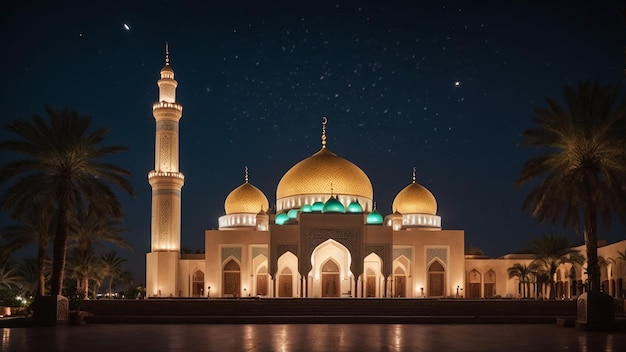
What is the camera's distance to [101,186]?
20.0 metres

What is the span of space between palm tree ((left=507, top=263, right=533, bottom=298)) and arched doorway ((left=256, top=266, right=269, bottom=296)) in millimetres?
11936

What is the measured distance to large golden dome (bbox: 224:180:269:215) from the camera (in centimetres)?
3884

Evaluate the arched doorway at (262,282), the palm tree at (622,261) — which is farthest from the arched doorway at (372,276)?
the palm tree at (622,261)

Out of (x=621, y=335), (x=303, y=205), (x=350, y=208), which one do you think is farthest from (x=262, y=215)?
(x=621, y=335)

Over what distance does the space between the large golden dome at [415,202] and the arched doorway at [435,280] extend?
4.08m

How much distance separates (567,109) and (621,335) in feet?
19.1

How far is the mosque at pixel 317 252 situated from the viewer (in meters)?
33.0

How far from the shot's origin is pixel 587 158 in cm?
1747

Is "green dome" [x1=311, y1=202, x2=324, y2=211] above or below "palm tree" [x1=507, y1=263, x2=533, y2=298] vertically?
above

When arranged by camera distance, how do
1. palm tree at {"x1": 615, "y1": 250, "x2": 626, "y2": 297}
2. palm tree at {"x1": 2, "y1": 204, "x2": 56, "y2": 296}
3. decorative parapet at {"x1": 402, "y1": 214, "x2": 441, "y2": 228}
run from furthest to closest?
decorative parapet at {"x1": 402, "y1": 214, "x2": 441, "y2": 228} → palm tree at {"x1": 615, "y1": 250, "x2": 626, "y2": 297} → palm tree at {"x1": 2, "y1": 204, "x2": 56, "y2": 296}

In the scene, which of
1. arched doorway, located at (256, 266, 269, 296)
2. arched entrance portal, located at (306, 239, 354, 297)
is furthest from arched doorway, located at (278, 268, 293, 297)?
arched entrance portal, located at (306, 239, 354, 297)

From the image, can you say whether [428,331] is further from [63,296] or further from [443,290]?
[443,290]

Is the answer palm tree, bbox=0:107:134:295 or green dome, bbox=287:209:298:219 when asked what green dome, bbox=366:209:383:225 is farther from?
palm tree, bbox=0:107:134:295

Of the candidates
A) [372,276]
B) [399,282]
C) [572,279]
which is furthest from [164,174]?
[572,279]
